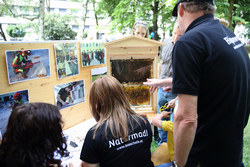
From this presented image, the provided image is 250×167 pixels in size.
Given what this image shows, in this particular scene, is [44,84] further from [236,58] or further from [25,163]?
[236,58]

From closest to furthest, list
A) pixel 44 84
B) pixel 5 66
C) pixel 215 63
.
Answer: pixel 215 63
pixel 5 66
pixel 44 84

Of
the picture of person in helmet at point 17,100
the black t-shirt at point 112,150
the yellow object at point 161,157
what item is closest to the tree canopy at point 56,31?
the picture of person in helmet at point 17,100

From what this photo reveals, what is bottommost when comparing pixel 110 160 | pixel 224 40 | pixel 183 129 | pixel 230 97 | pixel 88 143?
pixel 110 160

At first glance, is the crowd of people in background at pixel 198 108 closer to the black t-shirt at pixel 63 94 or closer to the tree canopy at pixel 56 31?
the black t-shirt at pixel 63 94

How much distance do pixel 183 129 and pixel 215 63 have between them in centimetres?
41

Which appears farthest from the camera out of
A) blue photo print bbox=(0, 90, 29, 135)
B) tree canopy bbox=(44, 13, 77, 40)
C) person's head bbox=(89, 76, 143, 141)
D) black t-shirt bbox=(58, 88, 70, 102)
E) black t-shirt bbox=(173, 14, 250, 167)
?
tree canopy bbox=(44, 13, 77, 40)

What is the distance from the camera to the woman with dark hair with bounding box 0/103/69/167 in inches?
41.2

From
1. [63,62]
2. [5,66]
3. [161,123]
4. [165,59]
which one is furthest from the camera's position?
[165,59]

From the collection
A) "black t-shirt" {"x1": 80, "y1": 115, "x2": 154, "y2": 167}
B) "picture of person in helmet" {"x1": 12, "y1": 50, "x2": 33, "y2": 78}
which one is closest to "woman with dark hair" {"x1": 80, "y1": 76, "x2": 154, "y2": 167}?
"black t-shirt" {"x1": 80, "y1": 115, "x2": 154, "y2": 167}

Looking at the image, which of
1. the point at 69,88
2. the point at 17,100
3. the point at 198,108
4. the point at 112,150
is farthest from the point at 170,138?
the point at 17,100

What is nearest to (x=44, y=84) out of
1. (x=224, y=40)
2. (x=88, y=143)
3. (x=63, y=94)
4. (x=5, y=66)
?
(x=63, y=94)

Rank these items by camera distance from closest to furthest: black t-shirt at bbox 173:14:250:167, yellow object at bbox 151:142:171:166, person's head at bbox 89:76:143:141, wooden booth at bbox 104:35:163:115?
black t-shirt at bbox 173:14:250:167, person's head at bbox 89:76:143:141, yellow object at bbox 151:142:171:166, wooden booth at bbox 104:35:163:115

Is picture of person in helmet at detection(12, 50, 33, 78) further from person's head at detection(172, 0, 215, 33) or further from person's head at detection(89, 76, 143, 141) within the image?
person's head at detection(172, 0, 215, 33)

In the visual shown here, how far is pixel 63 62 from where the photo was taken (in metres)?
2.45
